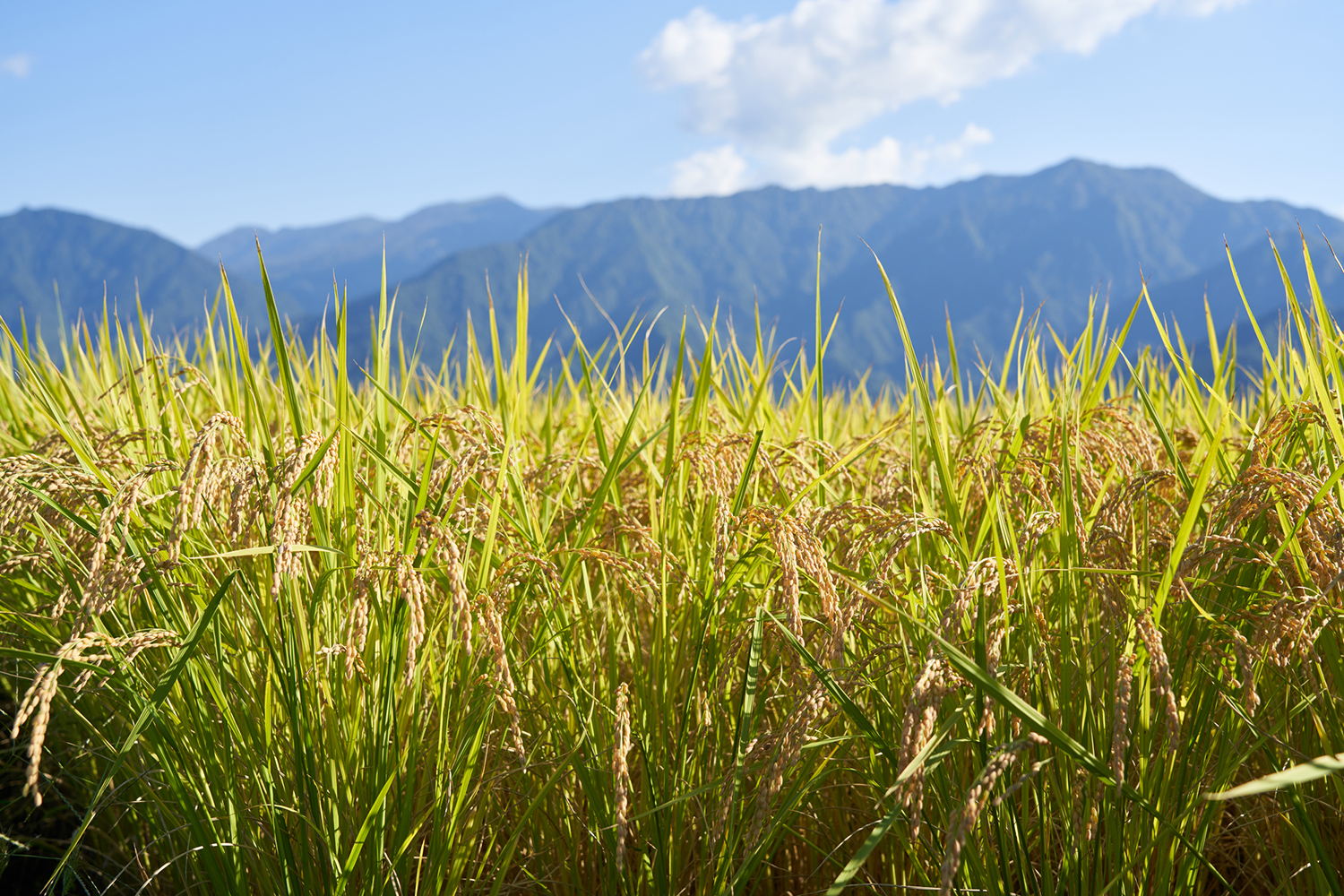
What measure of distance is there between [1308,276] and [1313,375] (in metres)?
0.28

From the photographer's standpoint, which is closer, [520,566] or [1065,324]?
[520,566]

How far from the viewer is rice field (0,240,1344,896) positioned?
3.76 feet

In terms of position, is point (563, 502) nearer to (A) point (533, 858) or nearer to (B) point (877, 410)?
(A) point (533, 858)

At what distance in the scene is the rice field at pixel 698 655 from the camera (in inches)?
45.1

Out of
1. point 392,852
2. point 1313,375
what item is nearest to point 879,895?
point 392,852

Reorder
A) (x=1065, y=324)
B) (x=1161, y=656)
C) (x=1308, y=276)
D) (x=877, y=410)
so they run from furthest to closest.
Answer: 1. (x=1065, y=324)
2. (x=877, y=410)
3. (x=1308, y=276)
4. (x=1161, y=656)

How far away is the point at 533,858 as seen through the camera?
5.66ft

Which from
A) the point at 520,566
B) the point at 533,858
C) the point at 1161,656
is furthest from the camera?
the point at 533,858

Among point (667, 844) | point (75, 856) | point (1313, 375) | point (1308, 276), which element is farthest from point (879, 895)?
point (75, 856)

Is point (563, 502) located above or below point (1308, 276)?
below

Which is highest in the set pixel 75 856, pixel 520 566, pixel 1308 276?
pixel 1308 276

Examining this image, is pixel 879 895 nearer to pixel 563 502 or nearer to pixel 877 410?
pixel 563 502

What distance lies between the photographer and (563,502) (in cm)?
197

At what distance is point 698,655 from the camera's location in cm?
143
